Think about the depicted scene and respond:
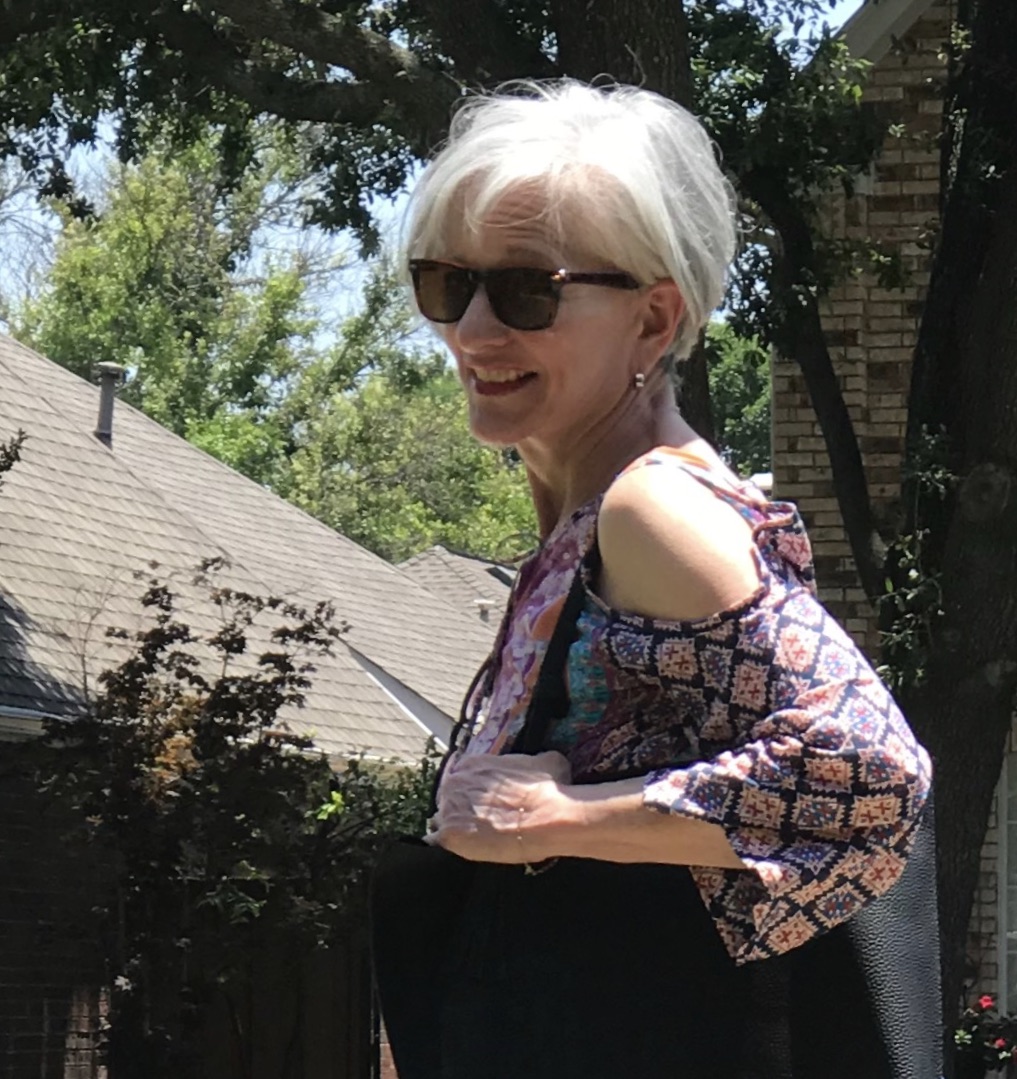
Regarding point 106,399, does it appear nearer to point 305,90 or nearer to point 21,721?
point 21,721

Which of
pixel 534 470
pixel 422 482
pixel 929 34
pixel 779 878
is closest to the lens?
pixel 779 878

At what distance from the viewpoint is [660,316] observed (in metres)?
2.19

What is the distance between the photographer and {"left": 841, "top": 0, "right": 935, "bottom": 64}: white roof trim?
41.2 feet

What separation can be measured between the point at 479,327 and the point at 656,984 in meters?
0.69

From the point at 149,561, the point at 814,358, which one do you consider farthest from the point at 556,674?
the point at 149,561

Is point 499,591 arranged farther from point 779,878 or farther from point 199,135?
point 779,878

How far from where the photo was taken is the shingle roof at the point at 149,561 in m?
14.9

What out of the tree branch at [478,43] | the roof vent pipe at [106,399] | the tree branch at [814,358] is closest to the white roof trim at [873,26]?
the tree branch at [814,358]

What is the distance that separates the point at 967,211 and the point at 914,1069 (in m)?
8.22

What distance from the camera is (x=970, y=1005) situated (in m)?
12.5

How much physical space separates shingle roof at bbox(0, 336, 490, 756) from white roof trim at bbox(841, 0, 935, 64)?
20.8ft

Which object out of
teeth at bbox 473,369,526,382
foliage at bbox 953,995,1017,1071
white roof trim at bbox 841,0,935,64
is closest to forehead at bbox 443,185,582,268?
teeth at bbox 473,369,526,382

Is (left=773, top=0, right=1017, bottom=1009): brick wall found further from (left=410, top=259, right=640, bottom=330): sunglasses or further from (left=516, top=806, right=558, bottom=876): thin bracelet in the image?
(left=516, top=806, right=558, bottom=876): thin bracelet

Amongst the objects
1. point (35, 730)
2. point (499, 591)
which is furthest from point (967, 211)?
point (499, 591)
